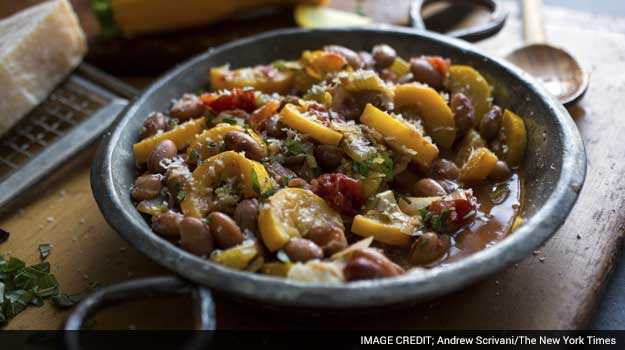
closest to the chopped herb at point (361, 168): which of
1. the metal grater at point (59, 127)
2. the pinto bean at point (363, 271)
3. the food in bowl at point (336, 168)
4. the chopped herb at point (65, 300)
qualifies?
the food in bowl at point (336, 168)

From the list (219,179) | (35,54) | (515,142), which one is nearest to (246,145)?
(219,179)

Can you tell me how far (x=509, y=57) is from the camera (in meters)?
3.57

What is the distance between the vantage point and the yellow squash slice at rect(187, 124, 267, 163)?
8.68 feet

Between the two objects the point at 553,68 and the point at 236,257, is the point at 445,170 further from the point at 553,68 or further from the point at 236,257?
the point at 553,68

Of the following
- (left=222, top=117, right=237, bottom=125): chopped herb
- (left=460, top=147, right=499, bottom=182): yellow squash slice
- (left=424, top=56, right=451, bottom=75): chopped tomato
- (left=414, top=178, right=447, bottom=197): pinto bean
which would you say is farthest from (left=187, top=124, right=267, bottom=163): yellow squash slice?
(left=424, top=56, right=451, bottom=75): chopped tomato

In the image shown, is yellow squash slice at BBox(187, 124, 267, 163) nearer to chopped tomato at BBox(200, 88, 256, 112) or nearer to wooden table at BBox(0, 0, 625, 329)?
chopped tomato at BBox(200, 88, 256, 112)

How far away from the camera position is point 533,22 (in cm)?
398

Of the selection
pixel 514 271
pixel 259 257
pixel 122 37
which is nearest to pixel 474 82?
pixel 514 271

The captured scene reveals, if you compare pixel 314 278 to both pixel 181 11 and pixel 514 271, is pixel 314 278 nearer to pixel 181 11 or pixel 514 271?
pixel 514 271

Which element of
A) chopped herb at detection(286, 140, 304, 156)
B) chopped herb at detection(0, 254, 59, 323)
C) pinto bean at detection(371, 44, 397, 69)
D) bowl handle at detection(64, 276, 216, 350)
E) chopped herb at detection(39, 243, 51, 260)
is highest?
pinto bean at detection(371, 44, 397, 69)

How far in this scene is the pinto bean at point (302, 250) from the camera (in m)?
2.15

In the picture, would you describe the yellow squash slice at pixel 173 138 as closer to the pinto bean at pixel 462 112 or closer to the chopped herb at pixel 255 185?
the chopped herb at pixel 255 185

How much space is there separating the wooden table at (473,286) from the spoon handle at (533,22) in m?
0.46

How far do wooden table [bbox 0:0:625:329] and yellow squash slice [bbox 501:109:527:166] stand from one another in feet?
1.17
